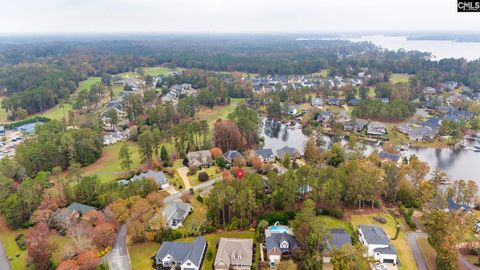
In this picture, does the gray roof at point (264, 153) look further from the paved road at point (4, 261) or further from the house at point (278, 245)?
the paved road at point (4, 261)

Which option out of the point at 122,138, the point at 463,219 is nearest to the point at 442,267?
the point at 463,219

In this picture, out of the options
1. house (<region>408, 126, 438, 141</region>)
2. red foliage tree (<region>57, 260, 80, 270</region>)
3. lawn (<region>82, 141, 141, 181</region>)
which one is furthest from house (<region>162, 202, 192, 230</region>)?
house (<region>408, 126, 438, 141</region>)

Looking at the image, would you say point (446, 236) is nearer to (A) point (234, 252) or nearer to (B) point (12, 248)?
(A) point (234, 252)

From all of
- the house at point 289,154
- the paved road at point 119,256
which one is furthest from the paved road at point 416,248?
the paved road at point 119,256

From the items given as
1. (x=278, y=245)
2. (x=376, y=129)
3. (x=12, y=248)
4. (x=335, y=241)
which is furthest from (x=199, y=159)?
(x=376, y=129)

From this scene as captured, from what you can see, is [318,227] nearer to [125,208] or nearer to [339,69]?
[125,208]

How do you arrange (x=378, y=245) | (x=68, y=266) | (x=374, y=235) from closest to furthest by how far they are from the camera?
(x=68, y=266)
(x=378, y=245)
(x=374, y=235)

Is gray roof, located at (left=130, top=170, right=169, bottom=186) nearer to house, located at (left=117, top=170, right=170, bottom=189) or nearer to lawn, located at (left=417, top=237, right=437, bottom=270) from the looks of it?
house, located at (left=117, top=170, right=170, bottom=189)
